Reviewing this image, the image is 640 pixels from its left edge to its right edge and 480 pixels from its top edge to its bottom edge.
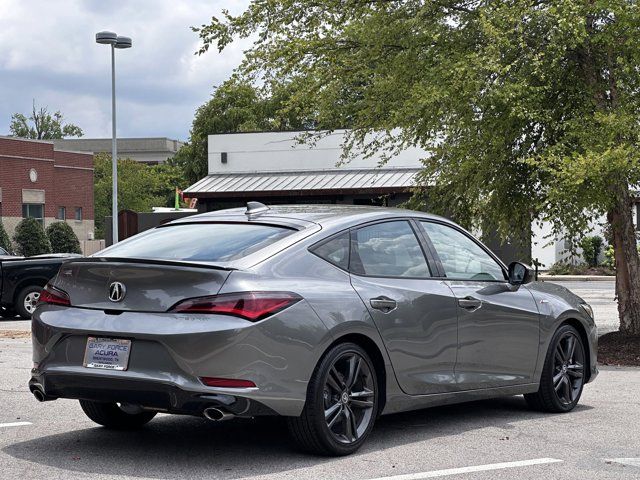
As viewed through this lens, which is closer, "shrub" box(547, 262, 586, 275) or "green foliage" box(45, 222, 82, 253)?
"shrub" box(547, 262, 586, 275)

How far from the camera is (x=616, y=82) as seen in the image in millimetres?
13633

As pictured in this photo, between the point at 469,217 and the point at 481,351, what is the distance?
7.98m

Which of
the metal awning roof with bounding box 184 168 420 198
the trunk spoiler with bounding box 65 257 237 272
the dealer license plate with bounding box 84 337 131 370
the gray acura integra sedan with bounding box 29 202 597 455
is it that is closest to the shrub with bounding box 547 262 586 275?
the metal awning roof with bounding box 184 168 420 198

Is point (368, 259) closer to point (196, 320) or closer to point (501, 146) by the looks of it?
point (196, 320)

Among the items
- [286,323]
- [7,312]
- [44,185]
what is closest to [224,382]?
[286,323]

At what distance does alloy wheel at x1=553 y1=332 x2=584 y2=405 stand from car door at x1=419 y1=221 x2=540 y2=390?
417mm

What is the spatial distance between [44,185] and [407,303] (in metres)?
54.2

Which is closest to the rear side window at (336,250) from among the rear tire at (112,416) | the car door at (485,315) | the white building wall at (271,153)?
the car door at (485,315)

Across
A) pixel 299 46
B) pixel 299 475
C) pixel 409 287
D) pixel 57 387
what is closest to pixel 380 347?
pixel 409 287

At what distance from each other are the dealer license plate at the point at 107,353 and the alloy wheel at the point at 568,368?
3868 mm

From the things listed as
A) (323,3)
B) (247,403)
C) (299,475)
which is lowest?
(299,475)

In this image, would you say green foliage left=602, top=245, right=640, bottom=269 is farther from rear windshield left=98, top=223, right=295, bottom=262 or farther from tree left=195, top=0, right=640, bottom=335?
rear windshield left=98, top=223, right=295, bottom=262

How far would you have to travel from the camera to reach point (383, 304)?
7.00m

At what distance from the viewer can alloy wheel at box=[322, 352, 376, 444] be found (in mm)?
6594
